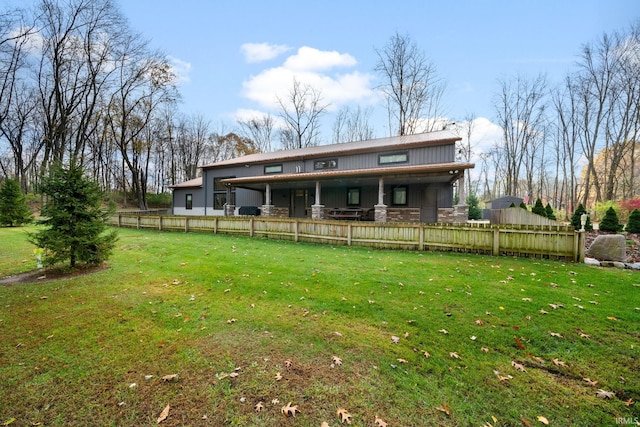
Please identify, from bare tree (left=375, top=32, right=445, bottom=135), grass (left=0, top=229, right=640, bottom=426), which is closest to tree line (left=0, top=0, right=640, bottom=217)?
bare tree (left=375, top=32, right=445, bottom=135)

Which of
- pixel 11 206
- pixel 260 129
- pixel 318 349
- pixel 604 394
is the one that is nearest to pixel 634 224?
pixel 604 394

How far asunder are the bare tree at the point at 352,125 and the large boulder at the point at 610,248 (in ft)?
81.5

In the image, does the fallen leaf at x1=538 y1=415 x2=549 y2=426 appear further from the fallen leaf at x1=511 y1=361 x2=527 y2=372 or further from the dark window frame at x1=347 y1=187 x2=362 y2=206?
the dark window frame at x1=347 y1=187 x2=362 y2=206

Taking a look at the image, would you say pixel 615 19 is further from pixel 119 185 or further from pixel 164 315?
pixel 119 185

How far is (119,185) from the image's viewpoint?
34875 millimetres

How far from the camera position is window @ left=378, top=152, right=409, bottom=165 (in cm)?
1602

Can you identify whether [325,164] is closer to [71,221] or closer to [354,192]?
[354,192]

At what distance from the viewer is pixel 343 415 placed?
7.32ft

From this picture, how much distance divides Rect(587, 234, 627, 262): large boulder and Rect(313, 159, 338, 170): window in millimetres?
13397

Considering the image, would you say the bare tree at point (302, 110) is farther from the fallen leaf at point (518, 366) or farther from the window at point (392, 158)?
the fallen leaf at point (518, 366)

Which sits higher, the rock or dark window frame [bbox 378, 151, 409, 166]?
dark window frame [bbox 378, 151, 409, 166]

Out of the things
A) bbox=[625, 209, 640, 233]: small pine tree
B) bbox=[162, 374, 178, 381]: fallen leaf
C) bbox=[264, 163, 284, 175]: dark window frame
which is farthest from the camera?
bbox=[264, 163, 284, 175]: dark window frame

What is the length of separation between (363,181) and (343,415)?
1500 cm

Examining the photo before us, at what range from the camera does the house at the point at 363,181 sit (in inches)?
564
